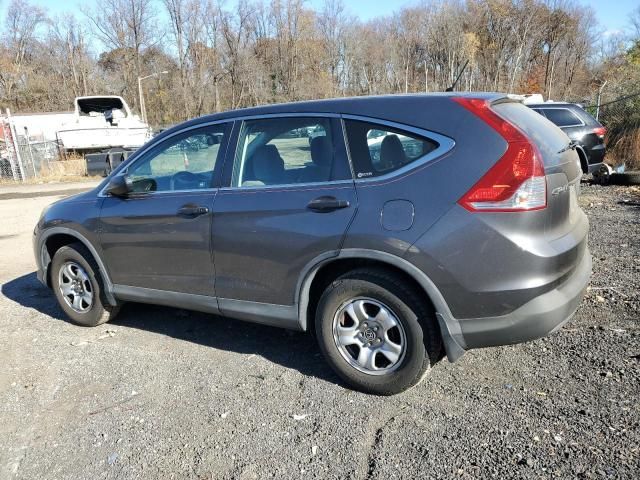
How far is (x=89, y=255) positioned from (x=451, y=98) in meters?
3.29

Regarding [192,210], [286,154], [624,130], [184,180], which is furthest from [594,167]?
[192,210]

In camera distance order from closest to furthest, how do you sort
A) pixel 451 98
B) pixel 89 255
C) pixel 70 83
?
pixel 451 98 → pixel 89 255 → pixel 70 83

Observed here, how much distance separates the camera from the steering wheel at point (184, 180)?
153 inches

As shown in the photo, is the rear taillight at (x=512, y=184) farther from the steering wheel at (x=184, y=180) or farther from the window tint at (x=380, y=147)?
the steering wheel at (x=184, y=180)

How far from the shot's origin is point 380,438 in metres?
2.84

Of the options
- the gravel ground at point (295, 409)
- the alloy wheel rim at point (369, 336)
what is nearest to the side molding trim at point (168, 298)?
the gravel ground at point (295, 409)

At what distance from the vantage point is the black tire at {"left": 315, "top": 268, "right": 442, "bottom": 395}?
3.04 metres

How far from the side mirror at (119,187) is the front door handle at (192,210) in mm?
626

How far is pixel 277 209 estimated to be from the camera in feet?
11.0

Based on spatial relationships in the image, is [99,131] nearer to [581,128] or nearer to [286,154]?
[581,128]

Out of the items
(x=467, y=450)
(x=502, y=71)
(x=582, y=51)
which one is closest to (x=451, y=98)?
(x=467, y=450)

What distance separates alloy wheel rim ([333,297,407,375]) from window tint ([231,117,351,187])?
818mm

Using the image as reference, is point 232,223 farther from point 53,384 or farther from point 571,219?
point 571,219

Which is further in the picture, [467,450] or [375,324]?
[375,324]
